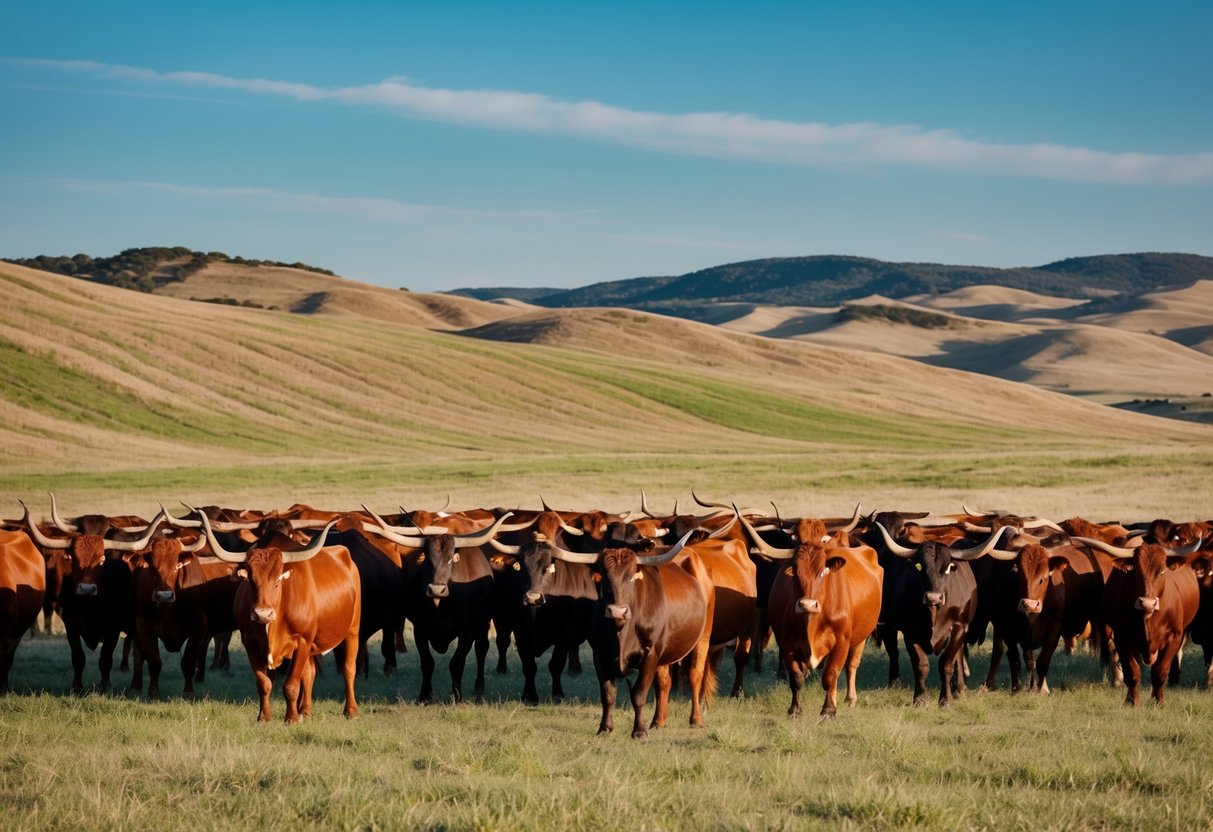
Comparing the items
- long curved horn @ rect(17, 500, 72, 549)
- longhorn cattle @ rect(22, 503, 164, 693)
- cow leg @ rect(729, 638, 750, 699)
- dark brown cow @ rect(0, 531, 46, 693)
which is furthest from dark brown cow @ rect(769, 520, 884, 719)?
long curved horn @ rect(17, 500, 72, 549)

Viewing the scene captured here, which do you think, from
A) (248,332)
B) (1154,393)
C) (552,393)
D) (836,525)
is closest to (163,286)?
(248,332)

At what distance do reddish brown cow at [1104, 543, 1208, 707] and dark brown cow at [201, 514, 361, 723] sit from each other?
7769mm

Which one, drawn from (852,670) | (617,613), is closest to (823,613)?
(852,670)

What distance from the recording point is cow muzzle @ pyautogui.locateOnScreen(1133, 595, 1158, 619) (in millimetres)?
11938

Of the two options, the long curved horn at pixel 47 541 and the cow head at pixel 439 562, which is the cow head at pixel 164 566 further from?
the cow head at pixel 439 562

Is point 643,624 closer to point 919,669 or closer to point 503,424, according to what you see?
point 919,669

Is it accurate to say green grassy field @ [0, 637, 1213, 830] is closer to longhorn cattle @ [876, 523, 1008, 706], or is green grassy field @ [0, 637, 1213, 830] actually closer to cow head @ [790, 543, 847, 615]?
longhorn cattle @ [876, 523, 1008, 706]

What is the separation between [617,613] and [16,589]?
6.93 m

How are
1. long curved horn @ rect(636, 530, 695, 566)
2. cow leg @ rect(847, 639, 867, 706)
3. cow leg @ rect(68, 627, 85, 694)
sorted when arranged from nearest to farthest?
long curved horn @ rect(636, 530, 695, 566) → cow leg @ rect(847, 639, 867, 706) → cow leg @ rect(68, 627, 85, 694)

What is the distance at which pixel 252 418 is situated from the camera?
2372 inches

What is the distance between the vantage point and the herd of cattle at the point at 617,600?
37.4 ft

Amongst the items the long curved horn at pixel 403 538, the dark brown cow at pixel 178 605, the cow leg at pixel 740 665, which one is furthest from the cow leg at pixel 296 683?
the cow leg at pixel 740 665

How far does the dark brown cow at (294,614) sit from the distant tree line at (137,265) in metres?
159

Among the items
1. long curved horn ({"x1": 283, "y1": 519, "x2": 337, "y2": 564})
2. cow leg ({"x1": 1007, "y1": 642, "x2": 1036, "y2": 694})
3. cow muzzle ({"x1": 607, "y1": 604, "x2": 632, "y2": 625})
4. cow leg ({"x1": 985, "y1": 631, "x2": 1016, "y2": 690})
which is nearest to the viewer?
cow muzzle ({"x1": 607, "y1": 604, "x2": 632, "y2": 625})
